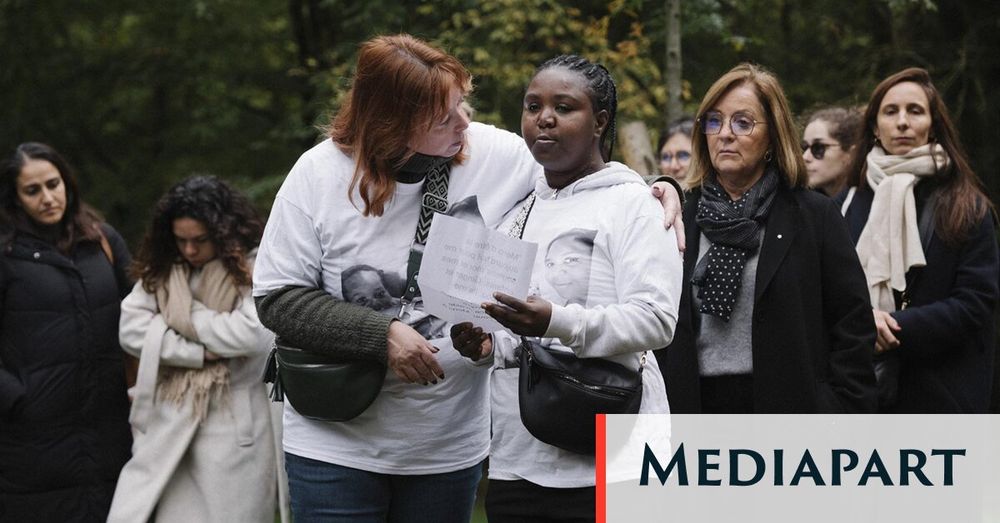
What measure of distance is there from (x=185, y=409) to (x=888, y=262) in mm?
2880

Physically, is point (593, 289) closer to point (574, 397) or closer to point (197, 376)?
point (574, 397)

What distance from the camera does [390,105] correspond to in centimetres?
332

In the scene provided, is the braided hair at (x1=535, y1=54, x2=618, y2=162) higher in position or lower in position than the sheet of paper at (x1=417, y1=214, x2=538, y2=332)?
higher

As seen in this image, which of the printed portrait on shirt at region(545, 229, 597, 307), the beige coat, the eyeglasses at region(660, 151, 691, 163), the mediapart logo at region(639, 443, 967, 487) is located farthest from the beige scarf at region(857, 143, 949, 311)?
the beige coat

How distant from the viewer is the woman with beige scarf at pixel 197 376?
17.3 feet

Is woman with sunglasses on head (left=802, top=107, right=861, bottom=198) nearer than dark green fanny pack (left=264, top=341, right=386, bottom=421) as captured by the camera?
No

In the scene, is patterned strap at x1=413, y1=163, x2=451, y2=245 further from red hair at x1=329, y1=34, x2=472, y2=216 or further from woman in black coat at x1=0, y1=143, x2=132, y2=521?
woman in black coat at x1=0, y1=143, x2=132, y2=521

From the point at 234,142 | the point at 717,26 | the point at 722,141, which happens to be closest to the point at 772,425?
the point at 722,141

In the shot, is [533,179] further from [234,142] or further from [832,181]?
[234,142]

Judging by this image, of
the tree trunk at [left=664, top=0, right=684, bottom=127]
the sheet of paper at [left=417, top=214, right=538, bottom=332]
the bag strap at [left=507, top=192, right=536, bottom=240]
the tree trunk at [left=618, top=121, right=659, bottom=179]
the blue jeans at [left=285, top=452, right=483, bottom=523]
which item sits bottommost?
the blue jeans at [left=285, top=452, right=483, bottom=523]

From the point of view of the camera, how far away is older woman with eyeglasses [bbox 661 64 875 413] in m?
3.87

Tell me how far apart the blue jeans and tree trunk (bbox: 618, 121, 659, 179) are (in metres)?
4.04

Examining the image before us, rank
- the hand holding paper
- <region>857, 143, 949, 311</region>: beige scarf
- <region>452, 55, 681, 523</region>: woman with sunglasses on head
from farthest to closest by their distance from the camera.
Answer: <region>857, 143, 949, 311</region>: beige scarf
<region>452, 55, 681, 523</region>: woman with sunglasses on head
the hand holding paper

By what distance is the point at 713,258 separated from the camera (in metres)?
3.96
